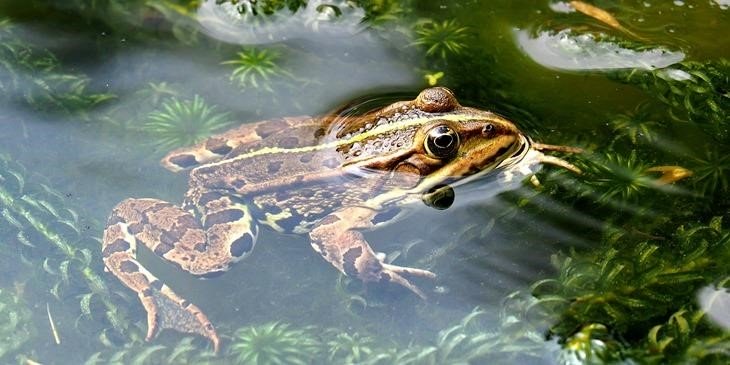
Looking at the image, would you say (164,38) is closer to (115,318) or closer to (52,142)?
(52,142)

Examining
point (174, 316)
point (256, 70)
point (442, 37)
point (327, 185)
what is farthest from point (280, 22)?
point (174, 316)

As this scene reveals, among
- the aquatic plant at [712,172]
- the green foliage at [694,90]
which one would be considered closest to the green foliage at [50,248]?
the aquatic plant at [712,172]

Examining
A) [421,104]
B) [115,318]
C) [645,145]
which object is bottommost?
[115,318]

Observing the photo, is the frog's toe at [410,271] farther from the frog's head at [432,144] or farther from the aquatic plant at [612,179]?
the aquatic plant at [612,179]

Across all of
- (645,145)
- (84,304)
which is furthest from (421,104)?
(84,304)

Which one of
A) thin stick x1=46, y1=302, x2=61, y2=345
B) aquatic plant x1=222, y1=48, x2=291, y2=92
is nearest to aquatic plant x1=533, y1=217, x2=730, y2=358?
aquatic plant x1=222, y1=48, x2=291, y2=92

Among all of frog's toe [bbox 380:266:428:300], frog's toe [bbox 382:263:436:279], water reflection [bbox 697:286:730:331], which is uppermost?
water reflection [bbox 697:286:730:331]

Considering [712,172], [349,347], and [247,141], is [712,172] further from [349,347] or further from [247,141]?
[247,141]

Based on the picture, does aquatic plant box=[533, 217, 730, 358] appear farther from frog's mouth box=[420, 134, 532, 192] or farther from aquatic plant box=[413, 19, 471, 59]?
aquatic plant box=[413, 19, 471, 59]
